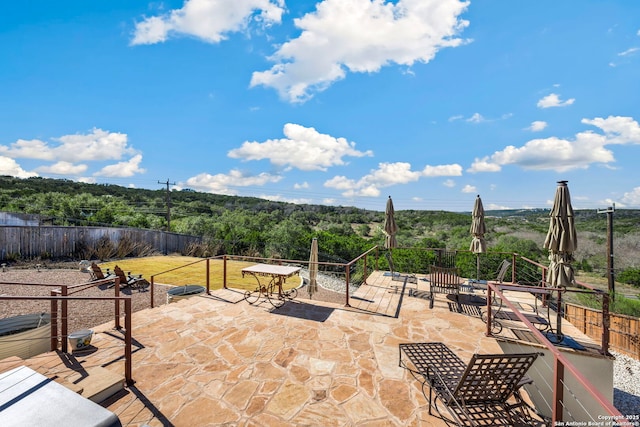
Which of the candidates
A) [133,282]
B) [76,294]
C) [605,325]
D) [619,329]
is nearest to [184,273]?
[133,282]

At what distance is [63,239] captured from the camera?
15.3 m

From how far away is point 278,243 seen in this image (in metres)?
18.2

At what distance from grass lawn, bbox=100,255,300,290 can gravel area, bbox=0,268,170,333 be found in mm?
1066

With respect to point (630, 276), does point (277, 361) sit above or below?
above

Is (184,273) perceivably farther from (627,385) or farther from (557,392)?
(627,385)

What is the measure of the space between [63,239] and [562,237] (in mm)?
21209

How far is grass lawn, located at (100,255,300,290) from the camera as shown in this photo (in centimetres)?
1171

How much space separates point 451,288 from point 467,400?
4.46 m

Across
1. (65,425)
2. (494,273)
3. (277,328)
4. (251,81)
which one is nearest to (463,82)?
(494,273)

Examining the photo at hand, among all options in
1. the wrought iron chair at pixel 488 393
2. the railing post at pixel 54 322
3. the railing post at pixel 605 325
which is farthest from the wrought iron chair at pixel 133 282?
the railing post at pixel 605 325

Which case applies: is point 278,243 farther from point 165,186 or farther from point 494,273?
point 165,186

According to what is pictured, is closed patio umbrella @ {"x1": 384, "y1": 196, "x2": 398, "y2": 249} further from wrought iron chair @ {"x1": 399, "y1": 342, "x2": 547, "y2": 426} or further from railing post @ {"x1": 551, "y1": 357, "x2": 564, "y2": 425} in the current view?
railing post @ {"x1": 551, "y1": 357, "x2": 564, "y2": 425}

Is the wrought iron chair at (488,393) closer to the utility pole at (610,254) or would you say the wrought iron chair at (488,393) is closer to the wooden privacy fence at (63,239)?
the utility pole at (610,254)

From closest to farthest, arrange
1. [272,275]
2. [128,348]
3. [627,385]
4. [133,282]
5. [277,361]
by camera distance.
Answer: [128,348]
[277,361]
[272,275]
[627,385]
[133,282]
